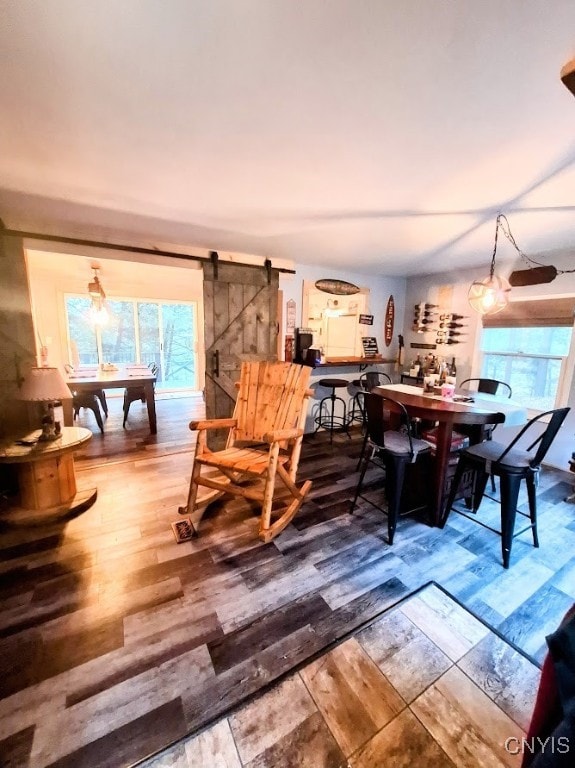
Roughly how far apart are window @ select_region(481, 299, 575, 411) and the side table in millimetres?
4469

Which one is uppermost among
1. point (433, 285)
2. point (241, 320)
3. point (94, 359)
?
point (433, 285)

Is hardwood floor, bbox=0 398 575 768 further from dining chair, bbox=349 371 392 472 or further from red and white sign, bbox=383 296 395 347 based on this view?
red and white sign, bbox=383 296 395 347

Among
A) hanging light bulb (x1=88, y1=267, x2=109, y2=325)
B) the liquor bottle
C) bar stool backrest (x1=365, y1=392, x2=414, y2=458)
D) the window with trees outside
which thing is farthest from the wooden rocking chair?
the window with trees outside

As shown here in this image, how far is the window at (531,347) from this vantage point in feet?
10.4

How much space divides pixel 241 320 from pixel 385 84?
8.81ft

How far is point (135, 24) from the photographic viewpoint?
962 millimetres

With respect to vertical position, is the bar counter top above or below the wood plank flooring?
above

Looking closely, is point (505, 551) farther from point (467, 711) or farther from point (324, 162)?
point (324, 162)

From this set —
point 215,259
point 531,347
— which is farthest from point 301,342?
point 531,347

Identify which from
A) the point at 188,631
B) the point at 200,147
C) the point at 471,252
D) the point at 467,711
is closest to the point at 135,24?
the point at 200,147

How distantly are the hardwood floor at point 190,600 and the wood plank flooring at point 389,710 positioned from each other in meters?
0.08

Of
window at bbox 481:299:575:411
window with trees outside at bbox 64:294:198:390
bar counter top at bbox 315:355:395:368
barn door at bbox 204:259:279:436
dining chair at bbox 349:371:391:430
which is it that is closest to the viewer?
window at bbox 481:299:575:411

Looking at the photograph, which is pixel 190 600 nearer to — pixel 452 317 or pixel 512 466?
pixel 512 466

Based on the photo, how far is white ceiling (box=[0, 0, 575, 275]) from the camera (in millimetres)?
947
